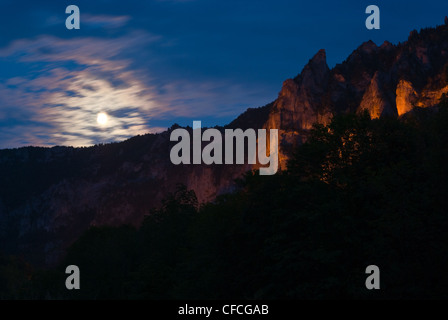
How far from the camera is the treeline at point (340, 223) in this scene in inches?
866

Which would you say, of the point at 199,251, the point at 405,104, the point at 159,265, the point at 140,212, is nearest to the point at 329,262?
the point at 199,251

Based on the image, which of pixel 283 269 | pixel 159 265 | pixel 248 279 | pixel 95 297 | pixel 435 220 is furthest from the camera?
pixel 95 297

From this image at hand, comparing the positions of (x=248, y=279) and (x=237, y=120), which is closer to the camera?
(x=248, y=279)

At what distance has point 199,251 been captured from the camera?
3347cm

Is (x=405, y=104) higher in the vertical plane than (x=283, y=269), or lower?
higher

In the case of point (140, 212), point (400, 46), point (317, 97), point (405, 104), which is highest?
point (400, 46)

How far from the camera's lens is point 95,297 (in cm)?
4603

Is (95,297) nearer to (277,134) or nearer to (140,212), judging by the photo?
(277,134)

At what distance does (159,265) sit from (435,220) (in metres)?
24.4

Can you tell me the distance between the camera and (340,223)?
80.7 ft

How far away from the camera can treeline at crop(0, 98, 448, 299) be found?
2198cm

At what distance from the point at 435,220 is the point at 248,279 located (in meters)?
10.5
